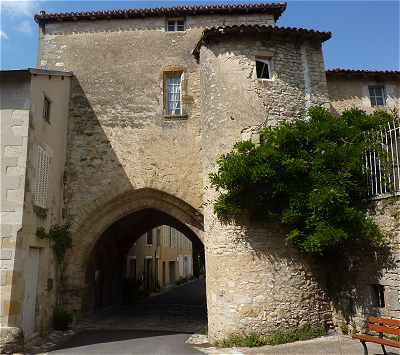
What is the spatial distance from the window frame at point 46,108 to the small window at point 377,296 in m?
8.14

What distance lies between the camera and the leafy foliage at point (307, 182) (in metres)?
7.91

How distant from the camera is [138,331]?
1062 centimetres

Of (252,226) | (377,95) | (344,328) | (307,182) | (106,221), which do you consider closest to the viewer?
(307,182)

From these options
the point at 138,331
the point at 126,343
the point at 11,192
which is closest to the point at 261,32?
the point at 11,192

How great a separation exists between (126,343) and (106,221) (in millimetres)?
3708

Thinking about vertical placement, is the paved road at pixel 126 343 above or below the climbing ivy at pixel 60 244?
below

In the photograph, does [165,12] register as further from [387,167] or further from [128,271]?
[128,271]

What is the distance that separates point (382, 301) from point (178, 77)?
808cm

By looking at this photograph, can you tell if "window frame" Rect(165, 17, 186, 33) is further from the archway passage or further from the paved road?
the paved road

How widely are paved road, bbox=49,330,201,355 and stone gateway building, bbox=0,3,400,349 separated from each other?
0.94m

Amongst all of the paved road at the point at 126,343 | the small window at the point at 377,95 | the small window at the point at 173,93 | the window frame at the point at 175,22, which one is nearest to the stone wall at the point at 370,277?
the paved road at the point at 126,343

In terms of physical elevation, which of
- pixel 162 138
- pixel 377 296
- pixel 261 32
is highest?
pixel 261 32

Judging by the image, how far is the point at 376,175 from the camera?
8078 millimetres

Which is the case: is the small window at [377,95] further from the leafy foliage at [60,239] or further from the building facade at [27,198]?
the leafy foliage at [60,239]
